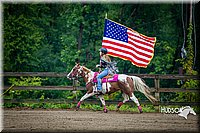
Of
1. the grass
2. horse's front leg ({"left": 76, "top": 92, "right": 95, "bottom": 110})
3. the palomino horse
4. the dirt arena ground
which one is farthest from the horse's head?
the grass

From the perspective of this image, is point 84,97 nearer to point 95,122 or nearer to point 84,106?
point 84,106

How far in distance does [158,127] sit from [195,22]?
5494 mm

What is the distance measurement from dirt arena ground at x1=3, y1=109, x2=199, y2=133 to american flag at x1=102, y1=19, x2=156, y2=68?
1.58m

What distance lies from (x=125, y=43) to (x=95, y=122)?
2753 millimetres

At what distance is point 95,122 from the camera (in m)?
8.94

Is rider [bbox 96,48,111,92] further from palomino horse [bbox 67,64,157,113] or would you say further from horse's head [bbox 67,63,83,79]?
horse's head [bbox 67,63,83,79]

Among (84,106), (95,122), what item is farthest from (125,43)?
(95,122)

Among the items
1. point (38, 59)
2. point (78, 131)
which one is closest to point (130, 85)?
point (78, 131)

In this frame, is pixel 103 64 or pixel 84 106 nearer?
pixel 103 64

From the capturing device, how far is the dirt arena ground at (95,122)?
8.12m

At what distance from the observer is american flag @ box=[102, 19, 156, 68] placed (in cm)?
1078

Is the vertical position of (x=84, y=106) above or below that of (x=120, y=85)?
below

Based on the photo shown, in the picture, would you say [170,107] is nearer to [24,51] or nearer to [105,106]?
[105,106]

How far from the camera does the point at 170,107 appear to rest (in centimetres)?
1155
